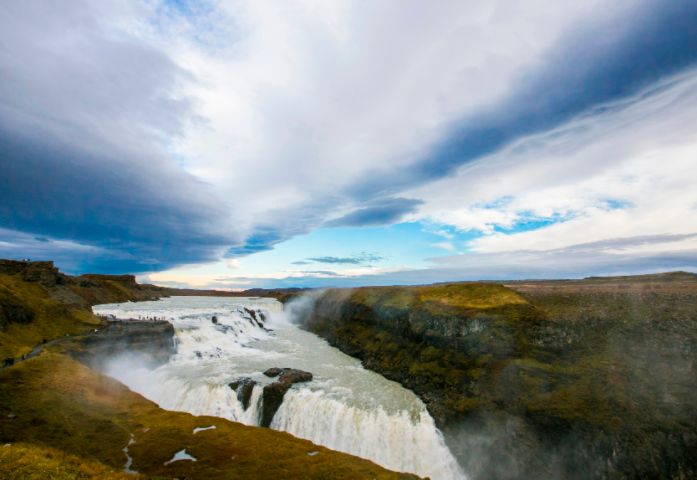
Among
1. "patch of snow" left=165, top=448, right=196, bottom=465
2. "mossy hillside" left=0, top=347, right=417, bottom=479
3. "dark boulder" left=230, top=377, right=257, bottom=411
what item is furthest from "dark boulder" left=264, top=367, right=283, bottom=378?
"patch of snow" left=165, top=448, right=196, bottom=465

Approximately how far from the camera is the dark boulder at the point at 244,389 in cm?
2959

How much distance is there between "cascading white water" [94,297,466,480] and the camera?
2395 centimetres

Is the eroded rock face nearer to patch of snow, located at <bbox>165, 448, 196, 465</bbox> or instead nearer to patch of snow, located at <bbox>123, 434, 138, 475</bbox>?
patch of snow, located at <bbox>165, 448, 196, 465</bbox>

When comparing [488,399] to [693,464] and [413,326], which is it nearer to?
[693,464]

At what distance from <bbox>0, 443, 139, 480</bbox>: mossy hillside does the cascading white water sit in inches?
552

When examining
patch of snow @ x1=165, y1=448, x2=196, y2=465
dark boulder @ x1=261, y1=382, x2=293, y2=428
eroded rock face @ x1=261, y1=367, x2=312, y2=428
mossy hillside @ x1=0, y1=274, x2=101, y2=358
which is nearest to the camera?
patch of snow @ x1=165, y1=448, x2=196, y2=465

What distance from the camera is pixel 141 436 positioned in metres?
21.3

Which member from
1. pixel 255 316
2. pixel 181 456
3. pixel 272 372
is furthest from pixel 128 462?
pixel 255 316

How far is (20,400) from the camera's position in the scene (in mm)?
22297

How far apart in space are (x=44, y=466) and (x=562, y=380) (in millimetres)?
34932

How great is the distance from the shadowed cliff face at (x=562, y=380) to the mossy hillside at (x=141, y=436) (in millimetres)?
10574

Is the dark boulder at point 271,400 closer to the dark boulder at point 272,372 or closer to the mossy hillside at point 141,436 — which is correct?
the dark boulder at point 272,372

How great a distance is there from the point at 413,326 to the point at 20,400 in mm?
40491

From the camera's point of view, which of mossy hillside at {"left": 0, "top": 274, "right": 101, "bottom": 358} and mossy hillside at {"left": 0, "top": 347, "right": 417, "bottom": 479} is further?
mossy hillside at {"left": 0, "top": 274, "right": 101, "bottom": 358}
